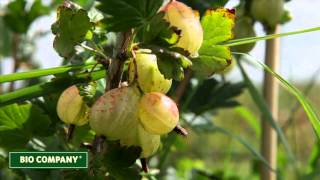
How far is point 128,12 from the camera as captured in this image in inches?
21.6

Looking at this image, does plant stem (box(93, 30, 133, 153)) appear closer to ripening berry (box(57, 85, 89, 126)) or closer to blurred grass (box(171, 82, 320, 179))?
ripening berry (box(57, 85, 89, 126))

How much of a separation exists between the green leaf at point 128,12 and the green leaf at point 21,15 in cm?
59

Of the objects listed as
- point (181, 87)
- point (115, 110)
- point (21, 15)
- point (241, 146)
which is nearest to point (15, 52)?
point (21, 15)

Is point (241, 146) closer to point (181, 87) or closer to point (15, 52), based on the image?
point (15, 52)

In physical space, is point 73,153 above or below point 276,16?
below

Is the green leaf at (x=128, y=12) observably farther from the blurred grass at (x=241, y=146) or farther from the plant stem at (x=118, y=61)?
the blurred grass at (x=241, y=146)

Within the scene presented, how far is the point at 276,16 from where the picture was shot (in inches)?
32.4

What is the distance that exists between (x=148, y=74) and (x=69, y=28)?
0.28ft

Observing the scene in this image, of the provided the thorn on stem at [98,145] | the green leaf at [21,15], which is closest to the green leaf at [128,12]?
the thorn on stem at [98,145]

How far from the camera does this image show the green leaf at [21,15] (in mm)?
1119

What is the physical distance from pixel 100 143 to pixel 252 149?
45 cm

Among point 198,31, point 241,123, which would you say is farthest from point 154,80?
point 241,123

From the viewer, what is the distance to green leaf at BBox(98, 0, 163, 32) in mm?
542

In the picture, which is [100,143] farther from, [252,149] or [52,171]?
[252,149]
